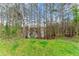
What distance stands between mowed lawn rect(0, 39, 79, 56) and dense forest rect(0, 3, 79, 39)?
0.17 ft

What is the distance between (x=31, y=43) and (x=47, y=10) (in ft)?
1.14

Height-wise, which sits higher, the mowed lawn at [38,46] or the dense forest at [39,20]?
the dense forest at [39,20]

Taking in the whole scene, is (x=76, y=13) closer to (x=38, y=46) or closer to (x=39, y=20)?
(x=39, y=20)

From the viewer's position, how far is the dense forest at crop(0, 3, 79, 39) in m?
1.96

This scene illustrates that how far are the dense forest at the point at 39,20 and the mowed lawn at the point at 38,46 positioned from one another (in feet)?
0.17

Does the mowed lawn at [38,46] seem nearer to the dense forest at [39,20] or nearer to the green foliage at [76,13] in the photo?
the dense forest at [39,20]

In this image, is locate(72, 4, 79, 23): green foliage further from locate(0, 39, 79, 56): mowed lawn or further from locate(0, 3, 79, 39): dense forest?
locate(0, 39, 79, 56): mowed lawn

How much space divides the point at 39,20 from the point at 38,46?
25 centimetres

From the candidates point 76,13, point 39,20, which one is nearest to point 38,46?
point 39,20

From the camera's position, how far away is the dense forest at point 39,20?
196 centimetres

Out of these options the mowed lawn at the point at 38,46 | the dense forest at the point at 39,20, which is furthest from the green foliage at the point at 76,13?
the mowed lawn at the point at 38,46

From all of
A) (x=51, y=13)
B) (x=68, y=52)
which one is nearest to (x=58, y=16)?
(x=51, y=13)

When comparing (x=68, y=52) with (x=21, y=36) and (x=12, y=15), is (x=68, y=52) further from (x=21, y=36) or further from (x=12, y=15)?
(x=12, y=15)

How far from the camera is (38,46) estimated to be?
1968 millimetres
